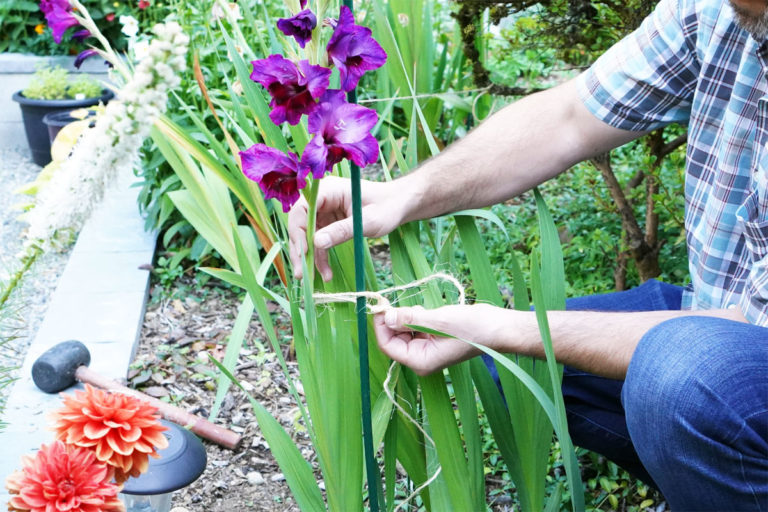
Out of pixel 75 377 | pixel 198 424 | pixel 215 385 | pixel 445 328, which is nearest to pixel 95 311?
pixel 75 377

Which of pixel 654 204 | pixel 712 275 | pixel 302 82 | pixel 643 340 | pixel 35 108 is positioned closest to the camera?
pixel 302 82

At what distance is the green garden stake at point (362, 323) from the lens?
996 millimetres

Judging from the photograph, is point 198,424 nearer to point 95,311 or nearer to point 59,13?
point 95,311

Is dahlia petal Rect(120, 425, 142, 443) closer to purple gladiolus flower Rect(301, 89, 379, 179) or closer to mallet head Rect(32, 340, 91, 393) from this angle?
purple gladiolus flower Rect(301, 89, 379, 179)

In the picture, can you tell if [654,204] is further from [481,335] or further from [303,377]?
[303,377]

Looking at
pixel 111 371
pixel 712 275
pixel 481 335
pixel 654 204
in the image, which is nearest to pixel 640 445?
pixel 481 335

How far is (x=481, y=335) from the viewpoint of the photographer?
3.74ft

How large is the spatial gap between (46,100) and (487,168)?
295cm

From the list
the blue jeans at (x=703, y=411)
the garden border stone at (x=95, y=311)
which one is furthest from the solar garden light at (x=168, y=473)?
the blue jeans at (x=703, y=411)

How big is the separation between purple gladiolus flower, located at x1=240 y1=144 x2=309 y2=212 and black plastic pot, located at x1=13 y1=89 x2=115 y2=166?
3.01 meters

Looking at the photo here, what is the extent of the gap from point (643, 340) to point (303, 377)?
490 mm

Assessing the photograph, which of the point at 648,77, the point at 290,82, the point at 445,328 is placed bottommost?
the point at 445,328

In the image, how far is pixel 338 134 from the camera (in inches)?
36.4

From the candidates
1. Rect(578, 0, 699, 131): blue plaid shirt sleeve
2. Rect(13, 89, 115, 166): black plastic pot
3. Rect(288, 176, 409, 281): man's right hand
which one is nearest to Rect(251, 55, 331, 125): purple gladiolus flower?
Rect(288, 176, 409, 281): man's right hand
